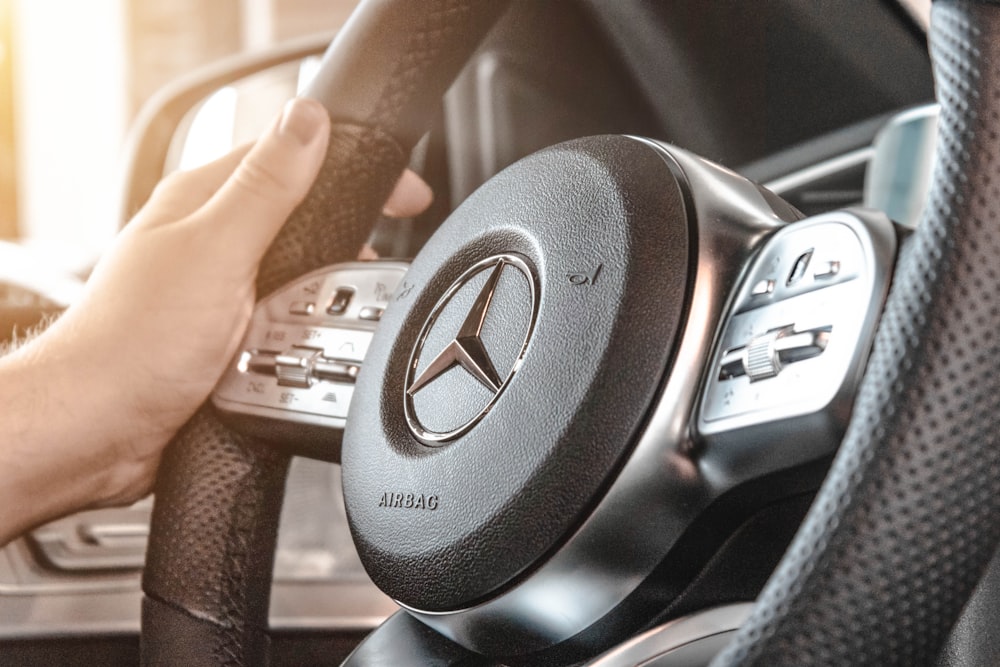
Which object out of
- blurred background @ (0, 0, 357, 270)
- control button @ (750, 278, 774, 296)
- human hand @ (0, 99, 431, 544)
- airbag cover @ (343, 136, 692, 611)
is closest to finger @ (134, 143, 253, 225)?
human hand @ (0, 99, 431, 544)

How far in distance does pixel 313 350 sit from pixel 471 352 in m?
0.17

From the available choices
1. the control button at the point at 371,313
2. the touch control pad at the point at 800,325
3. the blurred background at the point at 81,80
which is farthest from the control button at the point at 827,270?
the blurred background at the point at 81,80

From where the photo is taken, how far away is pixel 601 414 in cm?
49

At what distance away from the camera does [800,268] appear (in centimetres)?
46

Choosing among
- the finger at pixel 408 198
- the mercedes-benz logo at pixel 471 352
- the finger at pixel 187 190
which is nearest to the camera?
the mercedes-benz logo at pixel 471 352

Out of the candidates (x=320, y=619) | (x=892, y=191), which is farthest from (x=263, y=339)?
(x=892, y=191)

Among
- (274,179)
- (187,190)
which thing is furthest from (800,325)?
(187,190)

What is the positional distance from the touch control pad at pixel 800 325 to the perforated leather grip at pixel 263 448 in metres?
0.34

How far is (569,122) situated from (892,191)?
1.97 feet

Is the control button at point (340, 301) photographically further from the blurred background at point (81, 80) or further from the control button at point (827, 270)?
the blurred background at point (81, 80)

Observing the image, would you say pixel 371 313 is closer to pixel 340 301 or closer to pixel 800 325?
pixel 340 301

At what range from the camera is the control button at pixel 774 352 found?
420 mm

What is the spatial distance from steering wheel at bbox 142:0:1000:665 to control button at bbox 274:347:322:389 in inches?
2.6

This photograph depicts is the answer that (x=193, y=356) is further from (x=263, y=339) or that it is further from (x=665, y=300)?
(x=665, y=300)
